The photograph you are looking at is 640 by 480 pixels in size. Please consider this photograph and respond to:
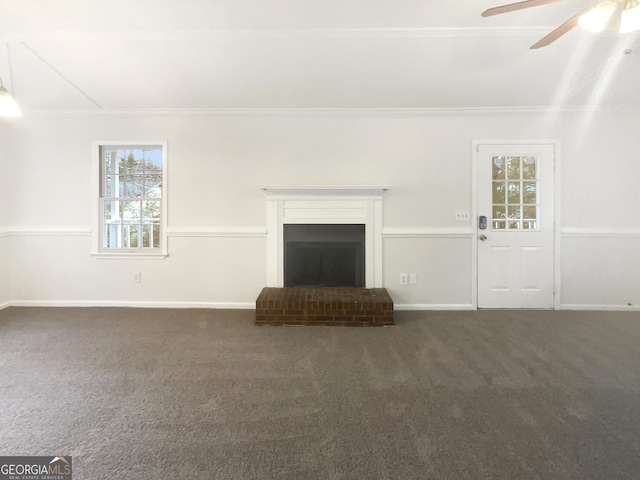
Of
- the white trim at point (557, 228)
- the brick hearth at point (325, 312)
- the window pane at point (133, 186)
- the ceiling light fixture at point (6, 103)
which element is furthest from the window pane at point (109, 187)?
the white trim at point (557, 228)

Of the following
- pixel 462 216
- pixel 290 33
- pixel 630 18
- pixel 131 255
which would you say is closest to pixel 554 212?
pixel 462 216

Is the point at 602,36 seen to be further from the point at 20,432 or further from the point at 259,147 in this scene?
the point at 20,432

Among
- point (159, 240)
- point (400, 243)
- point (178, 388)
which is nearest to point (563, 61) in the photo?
point (400, 243)

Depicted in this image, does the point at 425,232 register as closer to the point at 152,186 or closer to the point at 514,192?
the point at 514,192

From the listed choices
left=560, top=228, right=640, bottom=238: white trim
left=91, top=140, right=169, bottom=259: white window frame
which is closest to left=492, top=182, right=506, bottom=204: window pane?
left=560, top=228, right=640, bottom=238: white trim

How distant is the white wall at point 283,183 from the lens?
353 centimetres

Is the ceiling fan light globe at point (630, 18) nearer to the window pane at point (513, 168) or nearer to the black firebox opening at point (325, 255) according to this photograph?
the window pane at point (513, 168)

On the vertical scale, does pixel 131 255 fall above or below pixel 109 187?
below

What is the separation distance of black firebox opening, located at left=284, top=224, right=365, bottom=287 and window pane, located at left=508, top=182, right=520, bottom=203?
5.80 ft

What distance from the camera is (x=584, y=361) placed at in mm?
2338

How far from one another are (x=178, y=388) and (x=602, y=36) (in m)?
4.04

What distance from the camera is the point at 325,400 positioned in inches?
72.1

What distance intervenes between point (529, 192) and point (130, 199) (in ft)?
15.6

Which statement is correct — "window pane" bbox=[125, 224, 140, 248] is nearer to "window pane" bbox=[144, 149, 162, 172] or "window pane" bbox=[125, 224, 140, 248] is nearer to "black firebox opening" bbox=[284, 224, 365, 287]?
"window pane" bbox=[144, 149, 162, 172]
